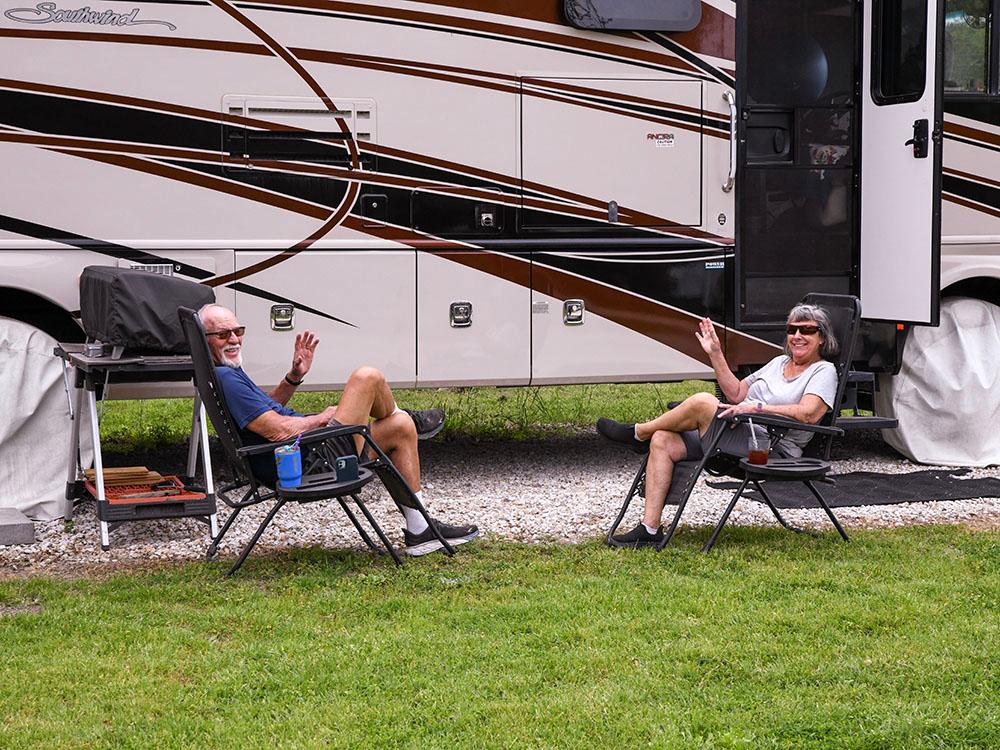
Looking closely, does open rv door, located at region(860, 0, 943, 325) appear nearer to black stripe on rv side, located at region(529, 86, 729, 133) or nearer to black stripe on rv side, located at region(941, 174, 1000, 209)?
black stripe on rv side, located at region(941, 174, 1000, 209)

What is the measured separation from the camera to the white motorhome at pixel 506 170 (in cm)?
614

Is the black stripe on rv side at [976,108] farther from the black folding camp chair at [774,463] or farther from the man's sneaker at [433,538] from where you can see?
the man's sneaker at [433,538]

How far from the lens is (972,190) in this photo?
292 inches

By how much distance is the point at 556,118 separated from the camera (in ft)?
22.1

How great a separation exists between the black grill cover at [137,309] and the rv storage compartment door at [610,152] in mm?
1969

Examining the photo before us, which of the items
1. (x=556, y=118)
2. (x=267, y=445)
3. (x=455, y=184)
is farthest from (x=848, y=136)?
(x=267, y=445)

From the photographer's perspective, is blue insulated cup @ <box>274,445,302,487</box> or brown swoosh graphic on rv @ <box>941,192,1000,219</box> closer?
blue insulated cup @ <box>274,445,302,487</box>

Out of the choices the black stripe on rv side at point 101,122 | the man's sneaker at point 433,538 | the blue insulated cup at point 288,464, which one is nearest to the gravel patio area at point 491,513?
the man's sneaker at point 433,538

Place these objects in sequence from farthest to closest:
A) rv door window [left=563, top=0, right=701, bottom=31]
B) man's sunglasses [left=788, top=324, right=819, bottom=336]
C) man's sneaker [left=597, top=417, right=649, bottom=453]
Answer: rv door window [left=563, top=0, right=701, bottom=31] → man's sneaker [left=597, top=417, right=649, bottom=453] → man's sunglasses [left=788, top=324, right=819, bottom=336]

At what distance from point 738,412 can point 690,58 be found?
2.45 m

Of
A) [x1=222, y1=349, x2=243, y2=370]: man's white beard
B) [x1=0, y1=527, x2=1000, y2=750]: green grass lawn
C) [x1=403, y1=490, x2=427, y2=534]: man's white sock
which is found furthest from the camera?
[x1=403, y1=490, x2=427, y2=534]: man's white sock

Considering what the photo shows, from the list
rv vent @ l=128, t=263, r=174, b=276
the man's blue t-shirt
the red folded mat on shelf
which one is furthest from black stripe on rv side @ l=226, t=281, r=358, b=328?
the man's blue t-shirt

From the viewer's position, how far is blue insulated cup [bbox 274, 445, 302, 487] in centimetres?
488

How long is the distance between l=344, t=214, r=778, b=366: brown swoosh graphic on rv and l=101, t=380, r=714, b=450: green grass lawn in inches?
66.1
